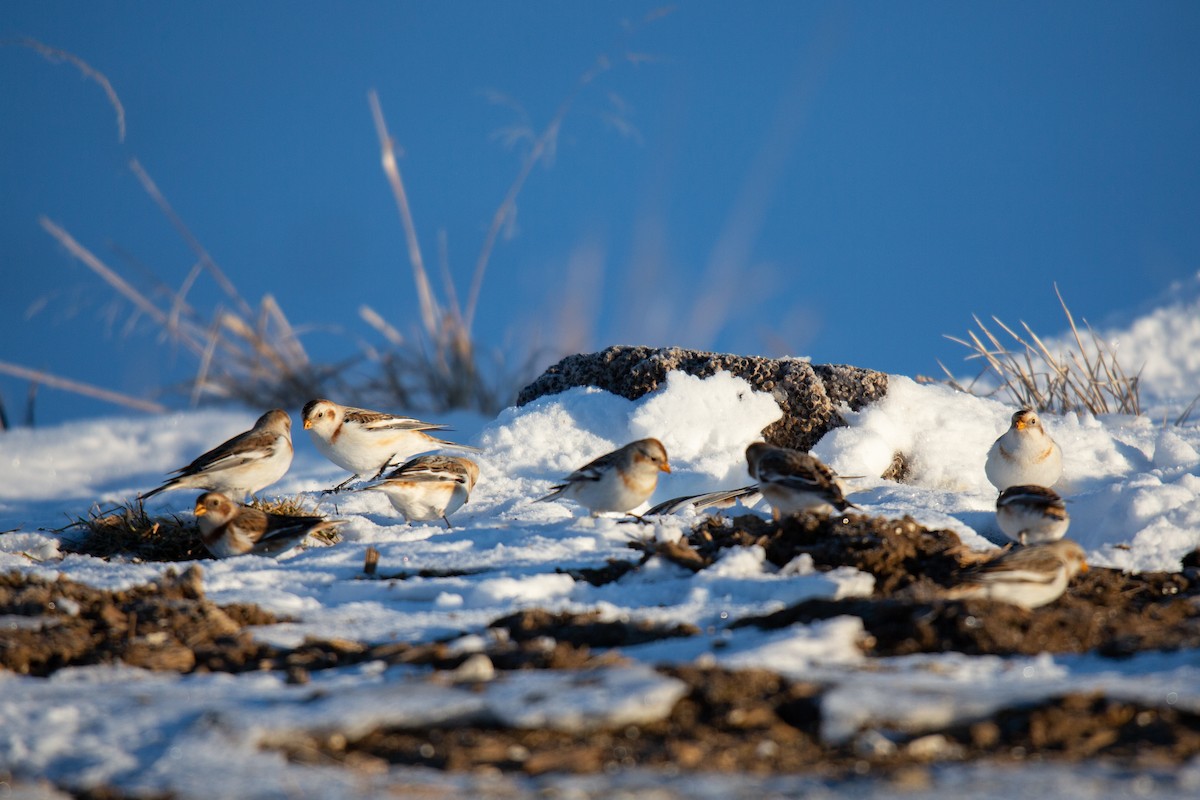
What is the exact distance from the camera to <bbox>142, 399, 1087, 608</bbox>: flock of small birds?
524cm

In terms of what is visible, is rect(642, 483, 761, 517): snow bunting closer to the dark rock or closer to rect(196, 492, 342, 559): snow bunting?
the dark rock

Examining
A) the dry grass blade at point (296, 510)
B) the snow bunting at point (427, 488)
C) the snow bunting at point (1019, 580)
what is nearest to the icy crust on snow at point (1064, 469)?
the snow bunting at point (1019, 580)

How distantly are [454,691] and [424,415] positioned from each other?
7.66 m

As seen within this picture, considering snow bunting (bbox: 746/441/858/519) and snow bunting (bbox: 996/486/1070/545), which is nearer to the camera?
snow bunting (bbox: 996/486/1070/545)

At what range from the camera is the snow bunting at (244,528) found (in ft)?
18.7

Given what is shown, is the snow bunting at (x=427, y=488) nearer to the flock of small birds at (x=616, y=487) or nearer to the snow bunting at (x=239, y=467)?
the flock of small birds at (x=616, y=487)

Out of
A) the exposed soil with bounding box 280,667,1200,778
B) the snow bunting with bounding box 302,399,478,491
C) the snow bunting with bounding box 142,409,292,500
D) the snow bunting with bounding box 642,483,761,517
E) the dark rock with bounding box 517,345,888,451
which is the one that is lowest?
the exposed soil with bounding box 280,667,1200,778

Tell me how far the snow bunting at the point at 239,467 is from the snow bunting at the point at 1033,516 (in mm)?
4272

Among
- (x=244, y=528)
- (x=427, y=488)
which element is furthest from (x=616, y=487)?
(x=244, y=528)

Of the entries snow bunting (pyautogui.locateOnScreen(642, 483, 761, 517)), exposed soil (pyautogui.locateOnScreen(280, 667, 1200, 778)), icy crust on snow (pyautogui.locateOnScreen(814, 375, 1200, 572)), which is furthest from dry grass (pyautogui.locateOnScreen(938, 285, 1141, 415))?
exposed soil (pyautogui.locateOnScreen(280, 667, 1200, 778))

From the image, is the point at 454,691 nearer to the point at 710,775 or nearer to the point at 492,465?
the point at 710,775

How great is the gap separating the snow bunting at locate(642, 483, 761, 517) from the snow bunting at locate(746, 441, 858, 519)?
0.58 meters

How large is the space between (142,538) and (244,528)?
897mm

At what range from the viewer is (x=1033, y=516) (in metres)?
5.27
